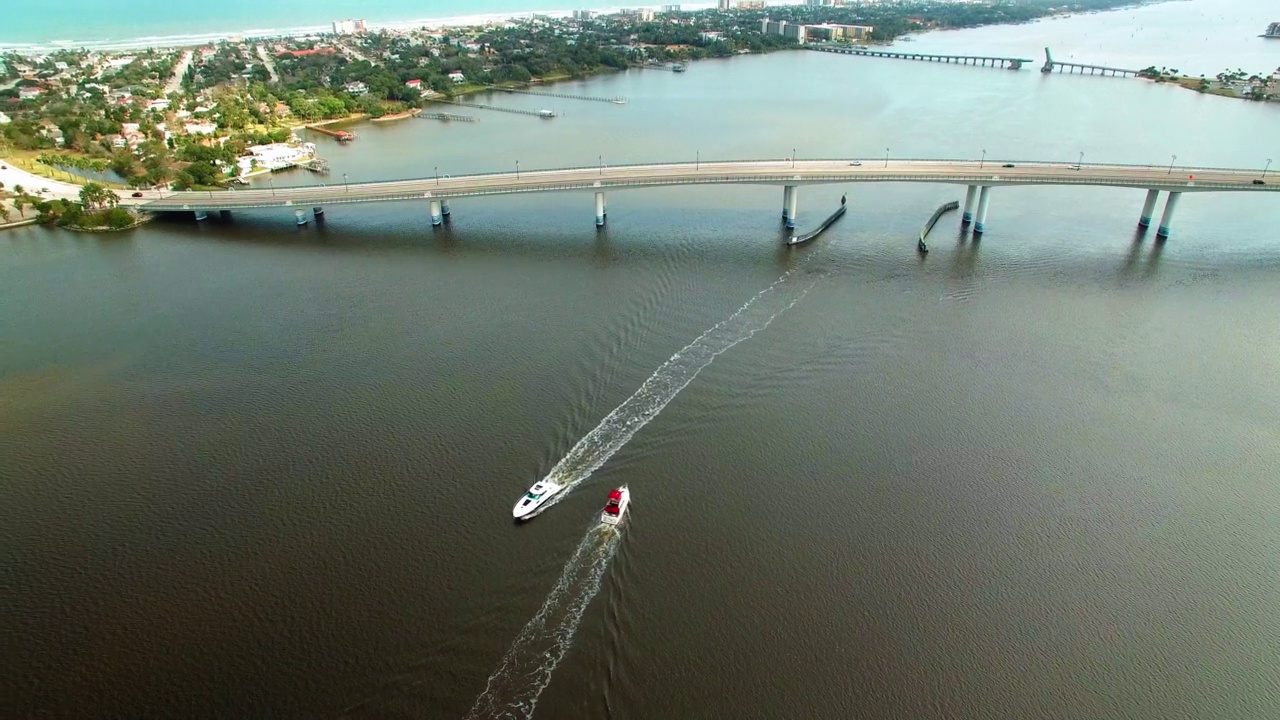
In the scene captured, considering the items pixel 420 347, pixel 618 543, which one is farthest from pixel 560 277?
pixel 618 543

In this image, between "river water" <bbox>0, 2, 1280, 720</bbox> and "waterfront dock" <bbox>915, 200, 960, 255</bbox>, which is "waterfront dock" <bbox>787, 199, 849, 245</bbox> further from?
"waterfront dock" <bbox>915, 200, 960, 255</bbox>

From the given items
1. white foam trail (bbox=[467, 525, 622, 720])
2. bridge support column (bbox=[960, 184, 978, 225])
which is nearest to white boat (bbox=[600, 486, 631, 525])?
white foam trail (bbox=[467, 525, 622, 720])

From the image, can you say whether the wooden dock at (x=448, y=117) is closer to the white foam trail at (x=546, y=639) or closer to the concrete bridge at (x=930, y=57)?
the white foam trail at (x=546, y=639)

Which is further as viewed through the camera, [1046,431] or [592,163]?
[592,163]

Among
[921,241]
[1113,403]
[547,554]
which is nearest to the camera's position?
[547,554]

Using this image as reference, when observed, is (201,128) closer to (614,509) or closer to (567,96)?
(567,96)

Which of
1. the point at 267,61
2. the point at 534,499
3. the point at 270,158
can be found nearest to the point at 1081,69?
the point at 270,158

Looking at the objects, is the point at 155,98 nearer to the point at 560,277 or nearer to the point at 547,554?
the point at 560,277
